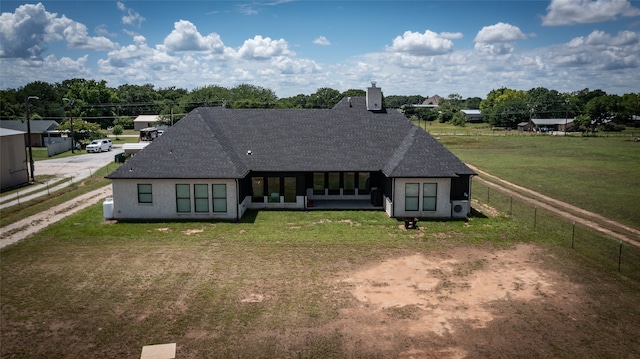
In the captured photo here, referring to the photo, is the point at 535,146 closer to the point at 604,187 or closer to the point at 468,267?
the point at 604,187

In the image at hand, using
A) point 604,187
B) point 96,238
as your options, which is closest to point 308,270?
point 96,238

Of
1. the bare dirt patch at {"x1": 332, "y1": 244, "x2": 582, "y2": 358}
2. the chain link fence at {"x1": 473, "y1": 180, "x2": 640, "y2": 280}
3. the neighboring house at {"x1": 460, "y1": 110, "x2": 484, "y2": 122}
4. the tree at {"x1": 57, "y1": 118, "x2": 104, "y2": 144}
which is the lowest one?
the bare dirt patch at {"x1": 332, "y1": 244, "x2": 582, "y2": 358}

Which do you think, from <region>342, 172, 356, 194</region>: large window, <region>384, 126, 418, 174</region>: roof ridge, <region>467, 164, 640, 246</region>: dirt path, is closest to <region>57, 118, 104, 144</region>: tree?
<region>342, 172, 356, 194</region>: large window

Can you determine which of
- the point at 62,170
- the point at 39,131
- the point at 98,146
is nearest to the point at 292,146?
the point at 62,170

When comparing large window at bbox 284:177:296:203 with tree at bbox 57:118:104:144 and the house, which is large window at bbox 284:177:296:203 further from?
tree at bbox 57:118:104:144

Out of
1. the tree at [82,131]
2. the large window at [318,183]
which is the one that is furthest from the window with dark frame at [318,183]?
the tree at [82,131]

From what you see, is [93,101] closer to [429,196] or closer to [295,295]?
[429,196]
